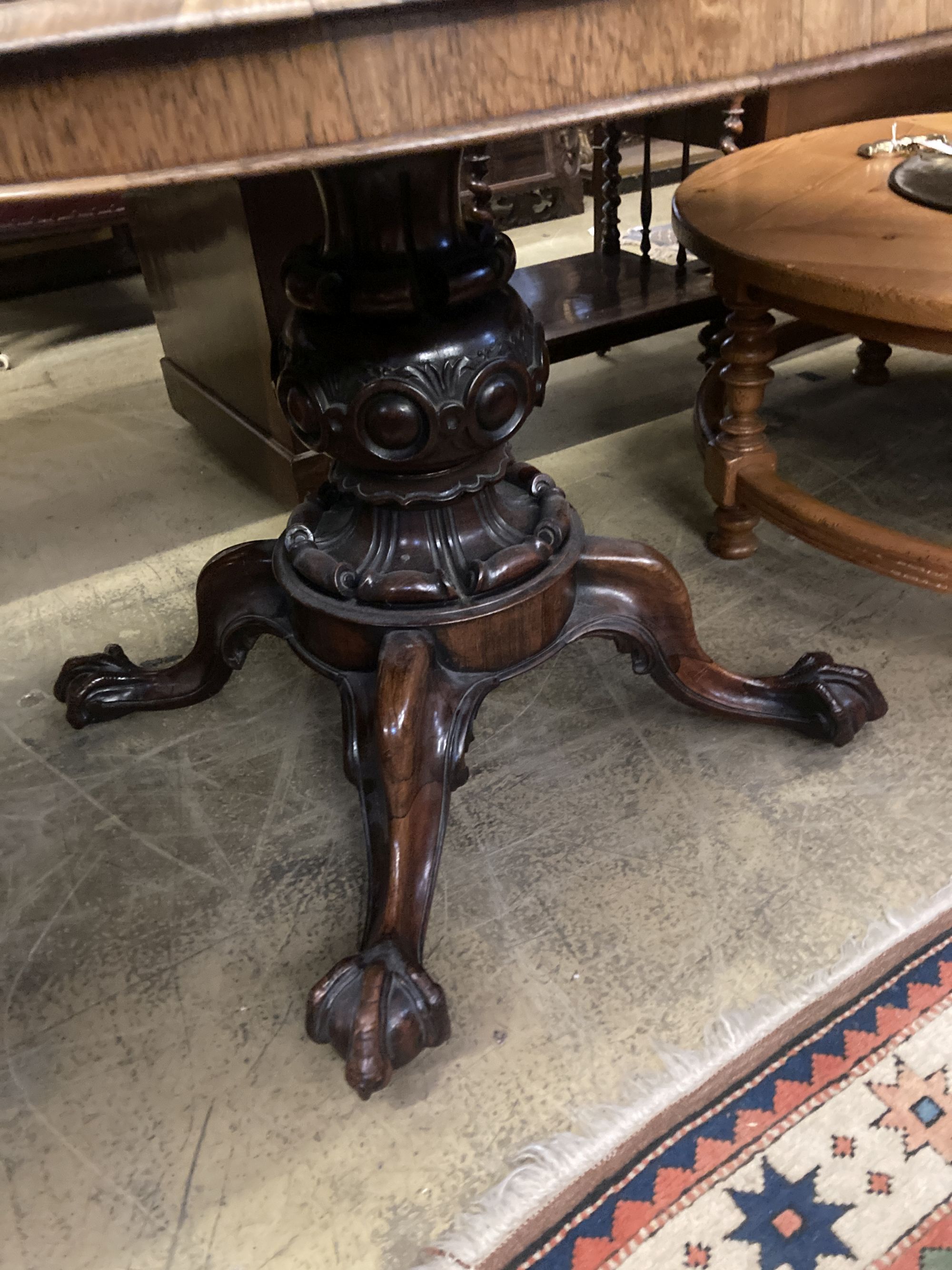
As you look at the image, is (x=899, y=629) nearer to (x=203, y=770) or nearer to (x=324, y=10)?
(x=203, y=770)

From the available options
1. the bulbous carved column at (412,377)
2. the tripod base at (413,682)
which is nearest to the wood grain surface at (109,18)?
the bulbous carved column at (412,377)

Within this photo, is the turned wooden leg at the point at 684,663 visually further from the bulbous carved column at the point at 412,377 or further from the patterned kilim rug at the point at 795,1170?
the patterned kilim rug at the point at 795,1170

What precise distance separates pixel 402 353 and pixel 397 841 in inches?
14.7

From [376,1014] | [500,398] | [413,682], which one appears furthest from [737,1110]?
[500,398]

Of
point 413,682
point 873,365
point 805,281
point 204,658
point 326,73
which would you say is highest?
point 326,73

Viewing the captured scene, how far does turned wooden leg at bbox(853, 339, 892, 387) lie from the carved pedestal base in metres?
1.00

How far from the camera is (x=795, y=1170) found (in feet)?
2.05

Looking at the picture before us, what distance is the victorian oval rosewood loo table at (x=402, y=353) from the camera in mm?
338

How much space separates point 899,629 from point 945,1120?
24.2 inches

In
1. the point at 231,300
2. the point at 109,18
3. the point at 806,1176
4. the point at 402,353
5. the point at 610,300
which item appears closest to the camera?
the point at 109,18

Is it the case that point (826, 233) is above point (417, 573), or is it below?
above

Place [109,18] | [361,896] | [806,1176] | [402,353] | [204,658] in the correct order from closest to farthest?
[109,18] → [806,1176] → [402,353] → [361,896] → [204,658]

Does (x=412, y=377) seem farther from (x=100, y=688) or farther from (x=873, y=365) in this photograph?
(x=873, y=365)

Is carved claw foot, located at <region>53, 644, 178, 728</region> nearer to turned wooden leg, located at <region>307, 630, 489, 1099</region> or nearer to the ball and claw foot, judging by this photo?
the ball and claw foot
